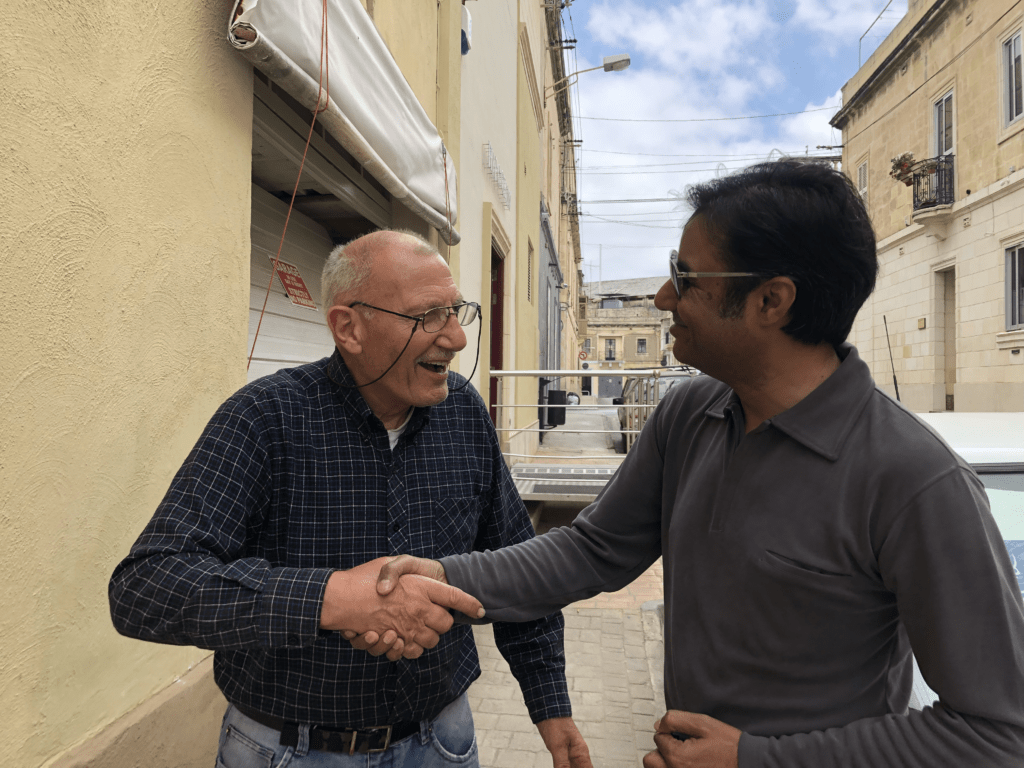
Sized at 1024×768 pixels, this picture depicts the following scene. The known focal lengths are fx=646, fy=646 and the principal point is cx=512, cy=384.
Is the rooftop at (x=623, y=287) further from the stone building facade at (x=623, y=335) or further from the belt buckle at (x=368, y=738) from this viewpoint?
the belt buckle at (x=368, y=738)

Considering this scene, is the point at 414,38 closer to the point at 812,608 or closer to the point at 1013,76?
the point at 812,608

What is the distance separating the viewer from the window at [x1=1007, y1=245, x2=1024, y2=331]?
1502 cm

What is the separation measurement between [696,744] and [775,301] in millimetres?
869

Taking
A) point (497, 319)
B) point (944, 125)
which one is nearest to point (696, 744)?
point (497, 319)

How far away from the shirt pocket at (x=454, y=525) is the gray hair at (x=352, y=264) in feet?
2.19

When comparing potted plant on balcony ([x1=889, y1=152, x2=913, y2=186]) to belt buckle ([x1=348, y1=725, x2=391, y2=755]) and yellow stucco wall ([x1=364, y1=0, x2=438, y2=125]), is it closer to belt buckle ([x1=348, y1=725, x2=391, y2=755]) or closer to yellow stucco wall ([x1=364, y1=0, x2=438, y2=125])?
yellow stucco wall ([x1=364, y1=0, x2=438, y2=125])

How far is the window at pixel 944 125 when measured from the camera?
18016 millimetres

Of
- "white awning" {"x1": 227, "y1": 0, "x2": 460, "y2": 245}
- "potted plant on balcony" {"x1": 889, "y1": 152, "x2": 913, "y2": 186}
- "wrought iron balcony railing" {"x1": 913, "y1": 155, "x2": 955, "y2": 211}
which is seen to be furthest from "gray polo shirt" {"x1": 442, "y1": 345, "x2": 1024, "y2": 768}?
"potted plant on balcony" {"x1": 889, "y1": 152, "x2": 913, "y2": 186}

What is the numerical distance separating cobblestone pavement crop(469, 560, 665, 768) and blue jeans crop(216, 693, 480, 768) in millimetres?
1811

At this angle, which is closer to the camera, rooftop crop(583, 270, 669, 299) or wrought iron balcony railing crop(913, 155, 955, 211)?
wrought iron balcony railing crop(913, 155, 955, 211)

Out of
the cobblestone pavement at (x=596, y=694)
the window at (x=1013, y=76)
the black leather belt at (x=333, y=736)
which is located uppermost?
the window at (x=1013, y=76)

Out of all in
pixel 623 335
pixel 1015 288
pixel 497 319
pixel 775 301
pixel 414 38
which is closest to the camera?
pixel 775 301

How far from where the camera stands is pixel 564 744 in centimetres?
181

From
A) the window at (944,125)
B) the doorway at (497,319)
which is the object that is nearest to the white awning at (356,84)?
the doorway at (497,319)
